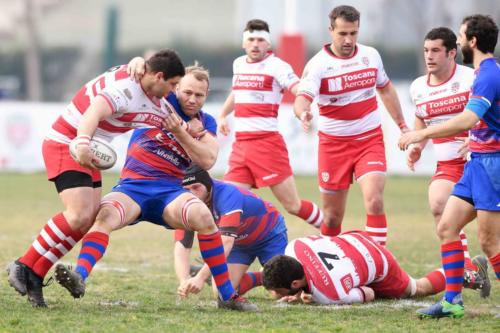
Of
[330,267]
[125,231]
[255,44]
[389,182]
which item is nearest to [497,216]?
[330,267]

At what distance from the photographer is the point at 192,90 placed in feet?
24.1

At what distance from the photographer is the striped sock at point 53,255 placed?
277 inches

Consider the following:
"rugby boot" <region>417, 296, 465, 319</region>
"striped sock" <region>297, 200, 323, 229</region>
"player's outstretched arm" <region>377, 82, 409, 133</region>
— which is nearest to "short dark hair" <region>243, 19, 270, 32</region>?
"player's outstretched arm" <region>377, 82, 409, 133</region>

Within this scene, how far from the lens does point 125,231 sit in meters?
13.3

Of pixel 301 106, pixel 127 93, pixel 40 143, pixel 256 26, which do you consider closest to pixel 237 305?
pixel 127 93

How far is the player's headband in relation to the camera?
25.2ft

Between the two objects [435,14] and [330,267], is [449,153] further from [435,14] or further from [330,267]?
[435,14]

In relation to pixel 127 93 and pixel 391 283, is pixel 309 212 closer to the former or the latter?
pixel 391 283

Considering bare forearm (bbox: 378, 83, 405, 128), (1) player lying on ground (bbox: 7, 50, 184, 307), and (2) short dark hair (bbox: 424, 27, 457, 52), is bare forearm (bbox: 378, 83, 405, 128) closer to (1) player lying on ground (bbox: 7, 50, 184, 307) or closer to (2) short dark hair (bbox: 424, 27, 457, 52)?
(2) short dark hair (bbox: 424, 27, 457, 52)

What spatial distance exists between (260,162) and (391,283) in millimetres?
2926

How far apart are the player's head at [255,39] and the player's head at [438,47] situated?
2.60m

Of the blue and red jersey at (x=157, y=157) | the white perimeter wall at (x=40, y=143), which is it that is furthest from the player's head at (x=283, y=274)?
the white perimeter wall at (x=40, y=143)

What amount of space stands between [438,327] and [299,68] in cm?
2016

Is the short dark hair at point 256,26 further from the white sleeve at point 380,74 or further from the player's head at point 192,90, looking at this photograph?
the player's head at point 192,90
